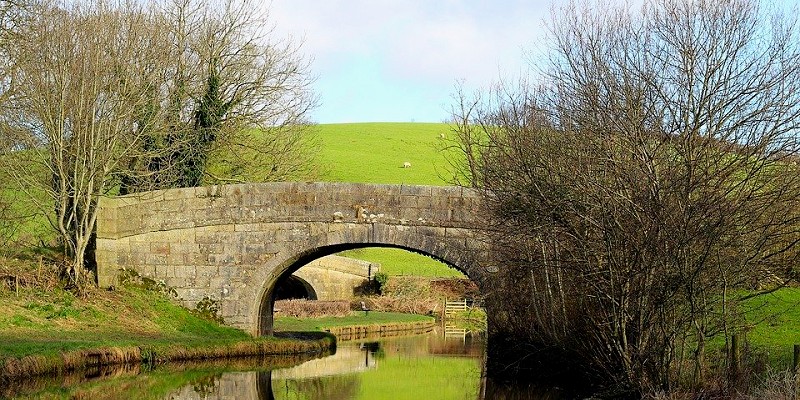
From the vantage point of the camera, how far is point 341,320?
2880 centimetres

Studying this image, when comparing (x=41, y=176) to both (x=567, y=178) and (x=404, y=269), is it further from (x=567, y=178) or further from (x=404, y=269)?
(x=404, y=269)

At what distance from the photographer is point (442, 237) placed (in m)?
18.9

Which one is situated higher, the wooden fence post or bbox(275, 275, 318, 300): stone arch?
bbox(275, 275, 318, 300): stone arch

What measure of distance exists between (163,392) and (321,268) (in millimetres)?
20793

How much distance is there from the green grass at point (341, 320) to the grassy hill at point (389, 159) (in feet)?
19.1

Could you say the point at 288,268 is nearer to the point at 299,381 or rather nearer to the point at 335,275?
the point at 299,381

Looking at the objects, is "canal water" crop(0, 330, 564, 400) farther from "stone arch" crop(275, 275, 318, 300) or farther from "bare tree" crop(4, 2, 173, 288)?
"stone arch" crop(275, 275, 318, 300)

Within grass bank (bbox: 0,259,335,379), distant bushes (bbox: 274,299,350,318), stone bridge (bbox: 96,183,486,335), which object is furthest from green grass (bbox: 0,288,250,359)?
distant bushes (bbox: 274,299,350,318)

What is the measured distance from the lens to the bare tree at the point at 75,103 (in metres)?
18.7

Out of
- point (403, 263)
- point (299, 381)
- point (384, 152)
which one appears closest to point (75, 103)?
point (299, 381)

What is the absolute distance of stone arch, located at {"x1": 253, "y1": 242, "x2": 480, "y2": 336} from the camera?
19047mm

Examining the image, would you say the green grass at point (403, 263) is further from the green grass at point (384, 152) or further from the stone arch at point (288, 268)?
the stone arch at point (288, 268)

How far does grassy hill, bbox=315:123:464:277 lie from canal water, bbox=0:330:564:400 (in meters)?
16.6

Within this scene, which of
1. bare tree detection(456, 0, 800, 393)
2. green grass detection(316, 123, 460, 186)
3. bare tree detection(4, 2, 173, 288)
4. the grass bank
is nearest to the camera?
bare tree detection(456, 0, 800, 393)
